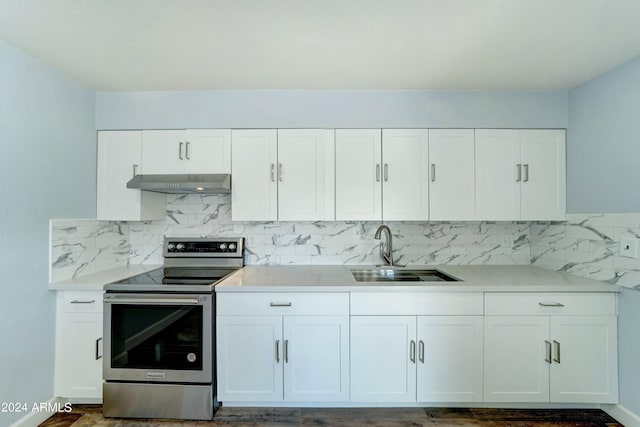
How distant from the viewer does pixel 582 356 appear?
1971 mm

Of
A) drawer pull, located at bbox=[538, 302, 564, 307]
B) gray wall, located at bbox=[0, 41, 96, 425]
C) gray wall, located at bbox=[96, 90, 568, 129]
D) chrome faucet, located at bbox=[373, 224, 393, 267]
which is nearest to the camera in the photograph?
gray wall, located at bbox=[0, 41, 96, 425]

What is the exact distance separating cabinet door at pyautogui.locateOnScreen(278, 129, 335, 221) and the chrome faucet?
0.43 metres

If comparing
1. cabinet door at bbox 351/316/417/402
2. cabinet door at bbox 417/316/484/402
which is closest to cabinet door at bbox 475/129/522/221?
cabinet door at bbox 417/316/484/402

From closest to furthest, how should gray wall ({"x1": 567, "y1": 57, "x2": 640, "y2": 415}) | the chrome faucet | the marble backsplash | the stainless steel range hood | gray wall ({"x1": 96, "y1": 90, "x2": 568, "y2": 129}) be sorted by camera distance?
gray wall ({"x1": 567, "y1": 57, "x2": 640, "y2": 415}) → the stainless steel range hood → gray wall ({"x1": 96, "y1": 90, "x2": 568, "y2": 129}) → the chrome faucet → the marble backsplash

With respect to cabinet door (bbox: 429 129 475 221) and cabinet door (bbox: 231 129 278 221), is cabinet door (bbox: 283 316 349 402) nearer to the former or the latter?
cabinet door (bbox: 231 129 278 221)

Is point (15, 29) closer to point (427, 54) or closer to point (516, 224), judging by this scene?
point (427, 54)

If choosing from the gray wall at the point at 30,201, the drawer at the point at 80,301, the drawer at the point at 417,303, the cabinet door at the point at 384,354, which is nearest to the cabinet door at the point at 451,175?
the drawer at the point at 417,303

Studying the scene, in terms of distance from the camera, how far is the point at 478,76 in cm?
211

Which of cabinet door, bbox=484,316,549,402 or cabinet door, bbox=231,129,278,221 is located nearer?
cabinet door, bbox=484,316,549,402

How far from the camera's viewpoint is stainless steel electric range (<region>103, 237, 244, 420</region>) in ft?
6.35

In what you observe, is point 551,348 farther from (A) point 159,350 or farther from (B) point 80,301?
(B) point 80,301

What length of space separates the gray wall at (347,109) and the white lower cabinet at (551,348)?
1.33 m

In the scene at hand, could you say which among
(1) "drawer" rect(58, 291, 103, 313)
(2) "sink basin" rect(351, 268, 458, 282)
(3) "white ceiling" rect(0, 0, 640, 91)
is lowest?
(1) "drawer" rect(58, 291, 103, 313)

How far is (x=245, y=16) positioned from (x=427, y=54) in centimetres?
106
